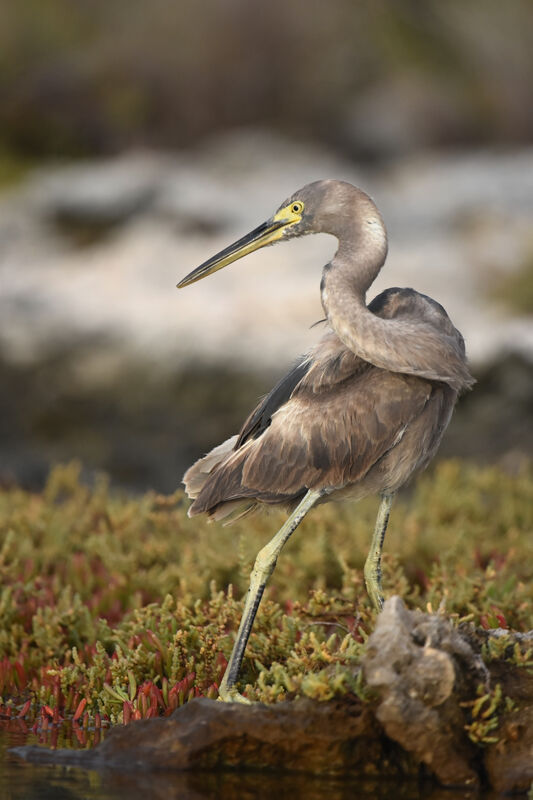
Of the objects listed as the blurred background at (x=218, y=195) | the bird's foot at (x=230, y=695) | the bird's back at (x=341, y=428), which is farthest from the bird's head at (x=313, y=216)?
the blurred background at (x=218, y=195)

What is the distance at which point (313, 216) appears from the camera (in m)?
5.08

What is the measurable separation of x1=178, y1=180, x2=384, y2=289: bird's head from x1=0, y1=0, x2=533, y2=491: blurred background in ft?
18.8

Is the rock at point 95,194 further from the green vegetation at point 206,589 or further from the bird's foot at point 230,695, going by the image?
the bird's foot at point 230,695

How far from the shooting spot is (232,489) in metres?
5.08

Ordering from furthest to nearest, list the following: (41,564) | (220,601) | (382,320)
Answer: (41,564) < (220,601) < (382,320)

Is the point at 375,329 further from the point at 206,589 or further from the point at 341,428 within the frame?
the point at 206,589

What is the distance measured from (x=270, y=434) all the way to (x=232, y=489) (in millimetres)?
297

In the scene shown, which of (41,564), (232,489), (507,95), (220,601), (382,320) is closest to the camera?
(382,320)

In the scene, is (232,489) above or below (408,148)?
below

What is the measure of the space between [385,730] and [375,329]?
5.23 feet

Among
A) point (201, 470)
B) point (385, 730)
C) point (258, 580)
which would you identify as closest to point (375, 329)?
point (258, 580)

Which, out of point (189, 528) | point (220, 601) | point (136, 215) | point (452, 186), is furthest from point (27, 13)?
point (220, 601)

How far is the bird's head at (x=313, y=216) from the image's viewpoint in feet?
16.3

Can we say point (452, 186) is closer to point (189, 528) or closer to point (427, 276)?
point (427, 276)
